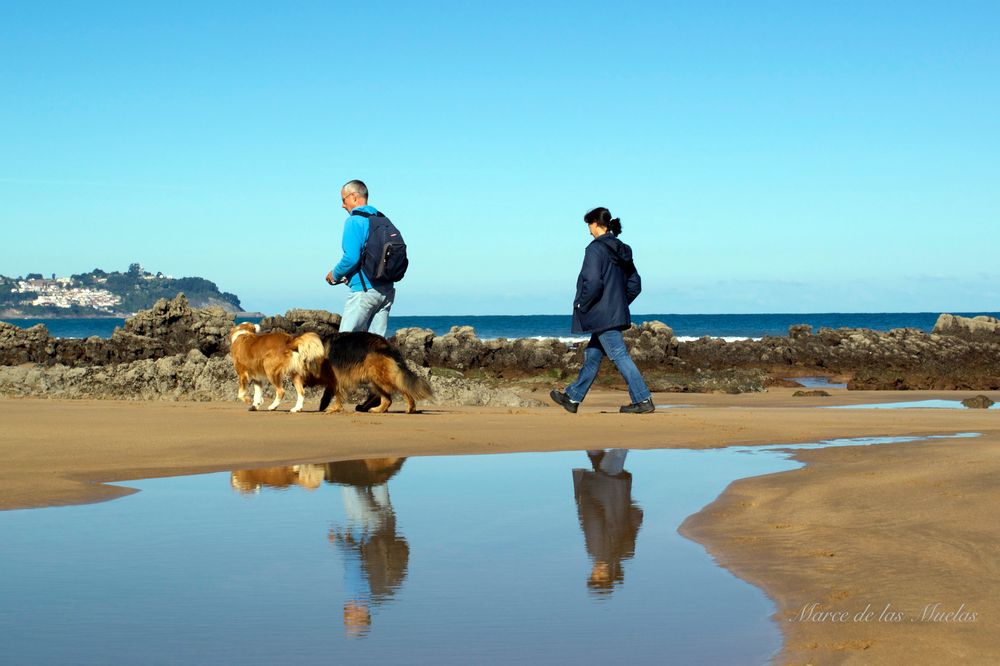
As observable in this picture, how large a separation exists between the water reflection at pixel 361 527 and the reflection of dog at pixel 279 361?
3113 mm

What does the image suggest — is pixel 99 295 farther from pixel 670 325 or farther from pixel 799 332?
pixel 799 332

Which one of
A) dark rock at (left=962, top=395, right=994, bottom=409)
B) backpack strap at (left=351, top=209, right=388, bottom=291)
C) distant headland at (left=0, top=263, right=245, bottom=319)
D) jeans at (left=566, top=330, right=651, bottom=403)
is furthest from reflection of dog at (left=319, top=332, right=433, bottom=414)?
distant headland at (left=0, top=263, right=245, bottom=319)

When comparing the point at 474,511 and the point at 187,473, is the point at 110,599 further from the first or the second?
the point at 187,473

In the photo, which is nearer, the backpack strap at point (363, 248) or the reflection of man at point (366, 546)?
the reflection of man at point (366, 546)

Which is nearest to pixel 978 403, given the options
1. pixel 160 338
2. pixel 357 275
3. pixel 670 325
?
pixel 357 275

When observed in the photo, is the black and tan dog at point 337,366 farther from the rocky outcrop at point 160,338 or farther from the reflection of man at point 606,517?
the rocky outcrop at point 160,338

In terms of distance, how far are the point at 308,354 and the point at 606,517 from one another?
18.7 feet

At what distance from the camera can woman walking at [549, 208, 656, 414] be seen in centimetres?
1045

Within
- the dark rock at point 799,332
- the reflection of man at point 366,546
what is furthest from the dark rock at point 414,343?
the reflection of man at point 366,546

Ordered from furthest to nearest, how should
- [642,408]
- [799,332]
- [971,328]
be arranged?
[971,328], [799,332], [642,408]

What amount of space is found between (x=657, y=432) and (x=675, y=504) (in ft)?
11.7

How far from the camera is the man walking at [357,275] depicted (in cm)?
1021

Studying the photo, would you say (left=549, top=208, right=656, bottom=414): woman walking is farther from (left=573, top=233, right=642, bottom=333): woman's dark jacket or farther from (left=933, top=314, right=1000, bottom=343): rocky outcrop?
(left=933, top=314, right=1000, bottom=343): rocky outcrop

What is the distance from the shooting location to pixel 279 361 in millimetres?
10703
